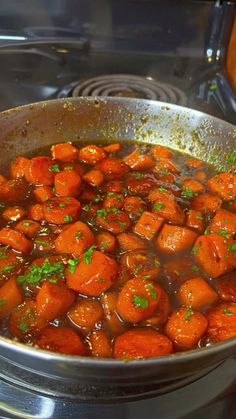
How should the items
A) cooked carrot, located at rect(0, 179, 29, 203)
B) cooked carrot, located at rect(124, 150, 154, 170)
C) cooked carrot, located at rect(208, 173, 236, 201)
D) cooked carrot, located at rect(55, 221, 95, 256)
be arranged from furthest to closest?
cooked carrot, located at rect(124, 150, 154, 170) → cooked carrot, located at rect(208, 173, 236, 201) → cooked carrot, located at rect(0, 179, 29, 203) → cooked carrot, located at rect(55, 221, 95, 256)

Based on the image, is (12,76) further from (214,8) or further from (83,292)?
(83,292)

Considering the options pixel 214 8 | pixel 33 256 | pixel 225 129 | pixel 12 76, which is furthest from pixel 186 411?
pixel 214 8

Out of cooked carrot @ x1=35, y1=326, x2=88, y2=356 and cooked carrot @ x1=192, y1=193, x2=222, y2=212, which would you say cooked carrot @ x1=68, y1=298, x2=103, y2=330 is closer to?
cooked carrot @ x1=35, y1=326, x2=88, y2=356

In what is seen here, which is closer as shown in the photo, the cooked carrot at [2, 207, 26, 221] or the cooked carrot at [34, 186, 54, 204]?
the cooked carrot at [2, 207, 26, 221]

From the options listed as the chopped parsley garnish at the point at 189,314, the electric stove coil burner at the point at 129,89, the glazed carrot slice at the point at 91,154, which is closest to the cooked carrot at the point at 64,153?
the glazed carrot slice at the point at 91,154

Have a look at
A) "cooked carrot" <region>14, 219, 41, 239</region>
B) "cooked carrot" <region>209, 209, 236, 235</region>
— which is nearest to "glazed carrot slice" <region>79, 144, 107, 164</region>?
"cooked carrot" <region>14, 219, 41, 239</region>

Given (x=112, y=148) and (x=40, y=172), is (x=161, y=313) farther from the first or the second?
(x=112, y=148)
